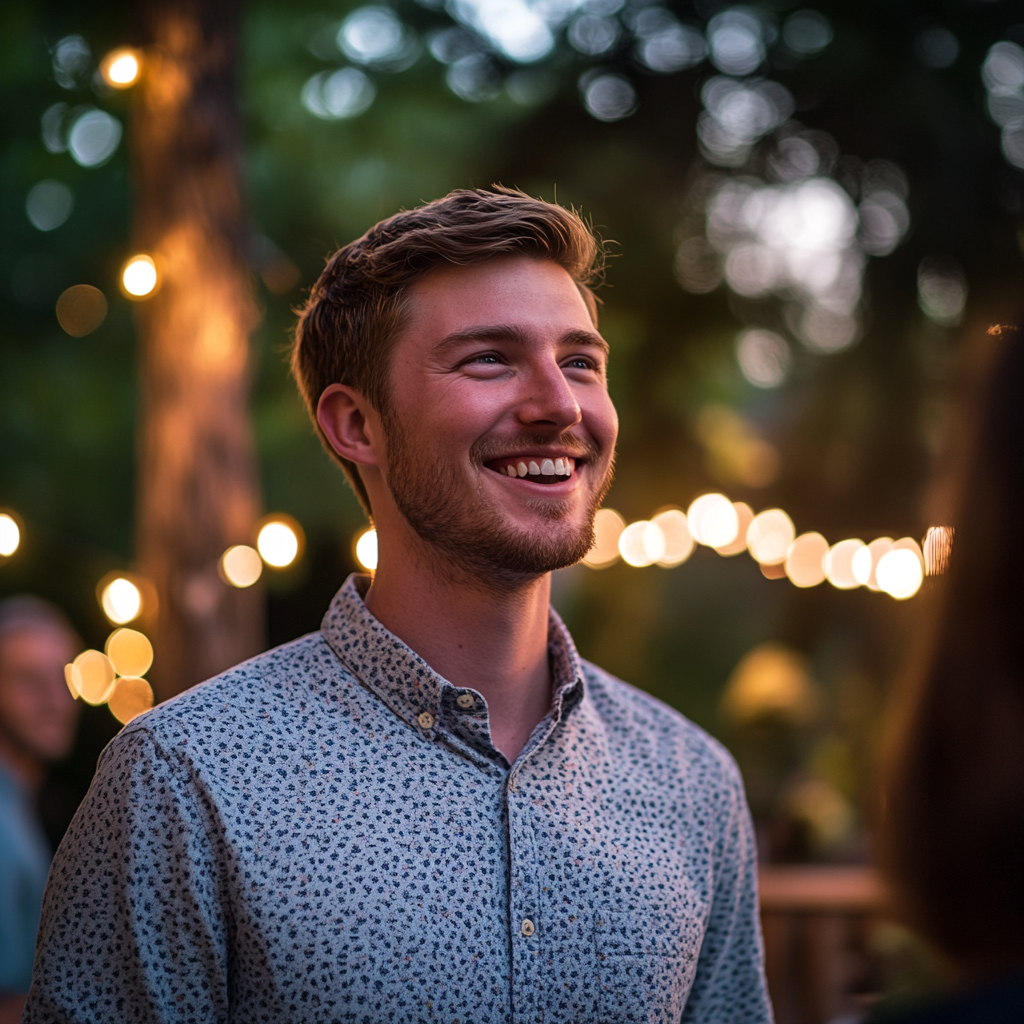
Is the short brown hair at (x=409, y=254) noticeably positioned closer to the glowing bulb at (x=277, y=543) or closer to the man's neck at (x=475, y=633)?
the man's neck at (x=475, y=633)

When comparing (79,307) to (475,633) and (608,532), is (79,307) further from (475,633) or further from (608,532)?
(475,633)

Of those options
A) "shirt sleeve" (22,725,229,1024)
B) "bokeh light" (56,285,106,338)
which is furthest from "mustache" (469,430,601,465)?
"bokeh light" (56,285,106,338)

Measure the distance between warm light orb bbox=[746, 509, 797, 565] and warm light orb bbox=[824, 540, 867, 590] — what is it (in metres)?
0.23

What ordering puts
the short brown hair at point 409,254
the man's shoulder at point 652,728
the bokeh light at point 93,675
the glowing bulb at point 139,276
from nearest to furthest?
the short brown hair at point 409,254 < the man's shoulder at point 652,728 < the glowing bulb at point 139,276 < the bokeh light at point 93,675

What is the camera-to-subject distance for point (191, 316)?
372cm

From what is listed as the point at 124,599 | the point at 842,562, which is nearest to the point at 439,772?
the point at 124,599

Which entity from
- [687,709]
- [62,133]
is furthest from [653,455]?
[62,133]

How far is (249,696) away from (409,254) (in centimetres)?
71

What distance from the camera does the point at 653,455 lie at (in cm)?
565

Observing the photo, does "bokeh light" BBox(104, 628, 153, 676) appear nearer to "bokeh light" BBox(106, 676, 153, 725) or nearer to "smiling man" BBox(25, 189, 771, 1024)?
"bokeh light" BBox(106, 676, 153, 725)

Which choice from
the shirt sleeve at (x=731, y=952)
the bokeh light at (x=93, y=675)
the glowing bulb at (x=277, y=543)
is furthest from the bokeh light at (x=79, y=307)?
the shirt sleeve at (x=731, y=952)

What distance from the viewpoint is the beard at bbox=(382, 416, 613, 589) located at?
1527mm

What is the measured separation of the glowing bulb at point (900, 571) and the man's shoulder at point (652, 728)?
333 cm

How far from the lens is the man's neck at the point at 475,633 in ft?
5.23
